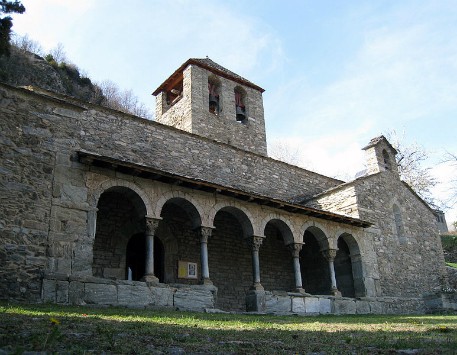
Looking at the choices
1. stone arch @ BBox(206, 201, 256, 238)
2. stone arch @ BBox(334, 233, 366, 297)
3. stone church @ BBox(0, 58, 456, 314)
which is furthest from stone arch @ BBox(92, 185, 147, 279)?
stone arch @ BBox(334, 233, 366, 297)

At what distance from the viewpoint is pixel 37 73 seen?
93.2 feet

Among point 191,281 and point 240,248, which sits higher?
point 240,248

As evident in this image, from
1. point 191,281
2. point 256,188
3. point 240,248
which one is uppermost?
point 256,188

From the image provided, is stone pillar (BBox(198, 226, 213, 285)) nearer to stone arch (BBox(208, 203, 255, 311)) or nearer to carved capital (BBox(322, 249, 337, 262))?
stone arch (BBox(208, 203, 255, 311))

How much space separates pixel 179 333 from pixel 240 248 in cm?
939

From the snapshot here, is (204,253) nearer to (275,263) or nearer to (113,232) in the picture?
(113,232)

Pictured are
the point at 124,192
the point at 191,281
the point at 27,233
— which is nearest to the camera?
the point at 27,233

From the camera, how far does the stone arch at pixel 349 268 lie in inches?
571

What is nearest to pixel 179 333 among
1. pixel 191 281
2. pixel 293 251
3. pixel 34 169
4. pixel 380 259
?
pixel 34 169

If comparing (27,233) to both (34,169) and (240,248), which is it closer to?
(34,169)

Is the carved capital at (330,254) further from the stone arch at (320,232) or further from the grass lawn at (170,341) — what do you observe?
the grass lawn at (170,341)

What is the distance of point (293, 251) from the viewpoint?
13.4m

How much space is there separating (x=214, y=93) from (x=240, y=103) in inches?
61.4

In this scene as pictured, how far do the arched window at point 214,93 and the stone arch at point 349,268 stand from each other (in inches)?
333
